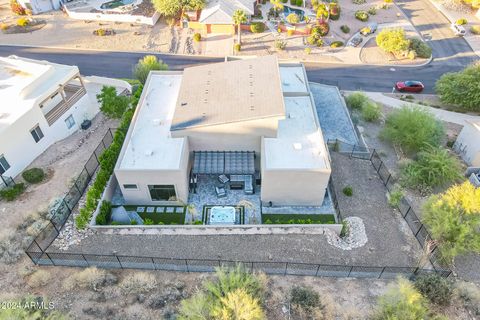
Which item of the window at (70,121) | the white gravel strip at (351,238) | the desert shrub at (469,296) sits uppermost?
the window at (70,121)

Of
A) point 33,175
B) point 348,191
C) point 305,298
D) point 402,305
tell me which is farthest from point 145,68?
point 402,305

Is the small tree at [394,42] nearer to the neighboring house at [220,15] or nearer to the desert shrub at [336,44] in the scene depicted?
the desert shrub at [336,44]

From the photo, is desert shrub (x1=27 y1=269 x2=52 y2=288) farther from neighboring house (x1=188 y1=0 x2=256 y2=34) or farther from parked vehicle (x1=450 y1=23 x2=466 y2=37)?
parked vehicle (x1=450 y1=23 x2=466 y2=37)

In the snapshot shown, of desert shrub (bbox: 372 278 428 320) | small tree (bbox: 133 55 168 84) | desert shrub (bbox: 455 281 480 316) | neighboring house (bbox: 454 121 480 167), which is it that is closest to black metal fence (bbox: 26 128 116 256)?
small tree (bbox: 133 55 168 84)

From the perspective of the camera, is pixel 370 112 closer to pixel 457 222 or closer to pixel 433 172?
pixel 433 172

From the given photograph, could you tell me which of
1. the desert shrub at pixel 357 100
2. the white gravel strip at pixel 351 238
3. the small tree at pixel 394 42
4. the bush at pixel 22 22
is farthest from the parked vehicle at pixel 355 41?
the bush at pixel 22 22

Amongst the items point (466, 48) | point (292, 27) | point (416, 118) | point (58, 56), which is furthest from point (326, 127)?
point (58, 56)
